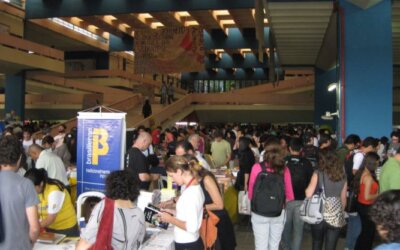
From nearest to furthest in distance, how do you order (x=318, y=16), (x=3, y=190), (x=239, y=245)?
(x=3, y=190) < (x=239, y=245) < (x=318, y=16)

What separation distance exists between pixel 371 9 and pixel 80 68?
73.0 feet

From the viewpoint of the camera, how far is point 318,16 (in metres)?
Answer: 10.6

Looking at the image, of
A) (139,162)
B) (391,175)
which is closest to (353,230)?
(391,175)

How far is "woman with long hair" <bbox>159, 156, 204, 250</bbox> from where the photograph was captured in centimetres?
375

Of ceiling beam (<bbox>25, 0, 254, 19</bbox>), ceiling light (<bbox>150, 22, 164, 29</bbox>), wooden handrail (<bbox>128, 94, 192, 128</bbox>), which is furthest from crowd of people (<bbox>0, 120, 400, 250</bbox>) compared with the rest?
ceiling light (<bbox>150, 22, 164, 29</bbox>)

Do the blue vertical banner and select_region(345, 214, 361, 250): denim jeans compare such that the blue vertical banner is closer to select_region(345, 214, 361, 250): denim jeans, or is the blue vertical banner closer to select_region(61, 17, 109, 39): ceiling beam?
select_region(345, 214, 361, 250): denim jeans

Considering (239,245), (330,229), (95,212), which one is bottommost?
(239,245)

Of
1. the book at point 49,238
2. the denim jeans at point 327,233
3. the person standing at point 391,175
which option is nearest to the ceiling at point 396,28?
the person standing at point 391,175

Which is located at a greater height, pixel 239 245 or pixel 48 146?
pixel 48 146

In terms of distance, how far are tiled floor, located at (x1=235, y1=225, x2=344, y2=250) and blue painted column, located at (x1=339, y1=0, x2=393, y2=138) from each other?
9.10 feet

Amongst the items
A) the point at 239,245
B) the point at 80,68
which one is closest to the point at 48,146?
the point at 239,245

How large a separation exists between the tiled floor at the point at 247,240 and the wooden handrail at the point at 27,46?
1247 centimetres

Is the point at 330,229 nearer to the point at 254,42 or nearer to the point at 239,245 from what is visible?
the point at 239,245

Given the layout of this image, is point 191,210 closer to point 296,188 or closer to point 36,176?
point 36,176
